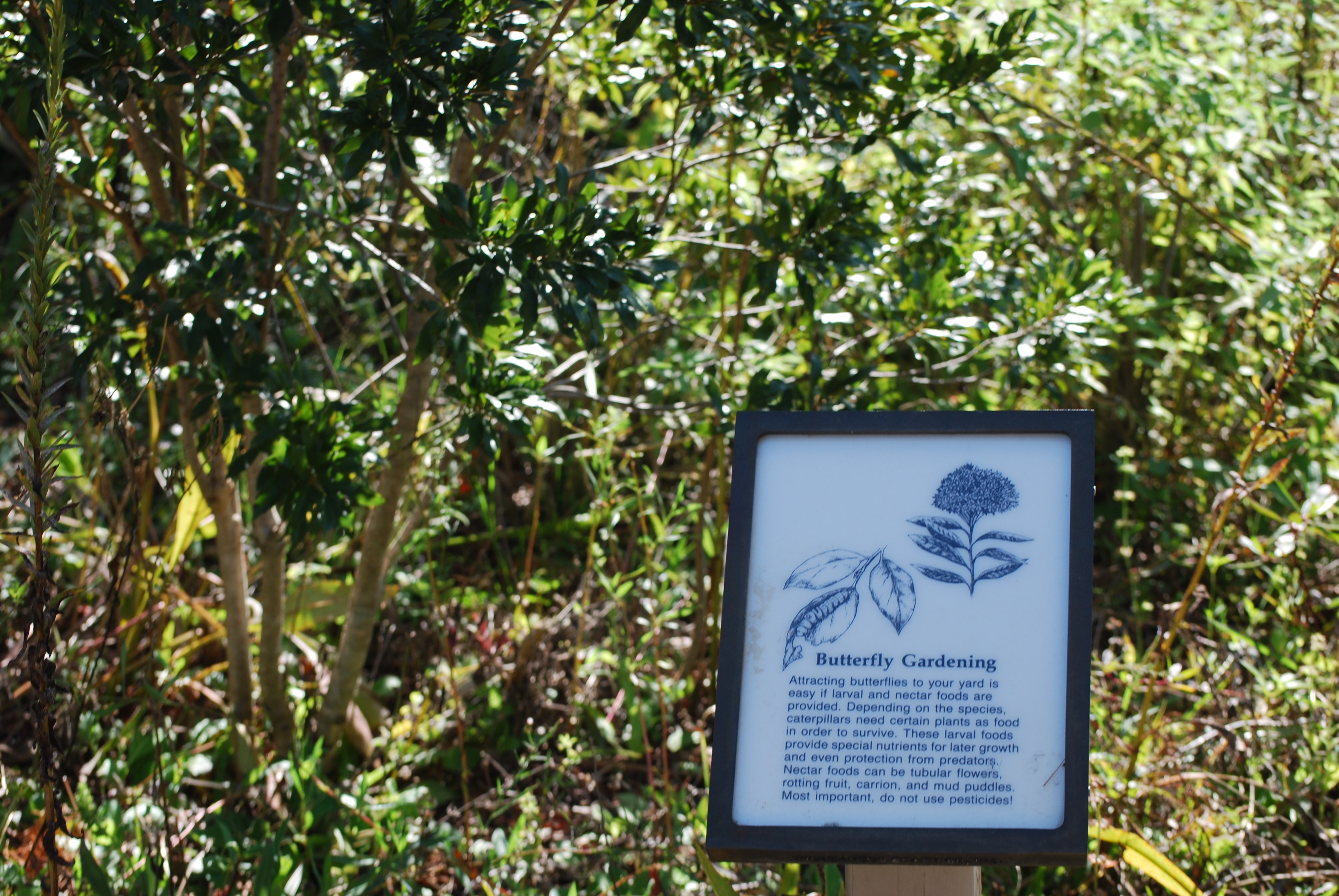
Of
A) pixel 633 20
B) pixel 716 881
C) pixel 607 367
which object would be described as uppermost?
pixel 633 20

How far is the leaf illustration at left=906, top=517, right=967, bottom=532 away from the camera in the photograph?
1317mm

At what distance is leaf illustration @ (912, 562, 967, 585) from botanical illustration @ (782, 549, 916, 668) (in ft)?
0.07

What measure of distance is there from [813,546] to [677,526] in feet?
4.89

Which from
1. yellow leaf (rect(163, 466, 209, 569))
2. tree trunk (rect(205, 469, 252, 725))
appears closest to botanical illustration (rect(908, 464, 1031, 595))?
tree trunk (rect(205, 469, 252, 725))

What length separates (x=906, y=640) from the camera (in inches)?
50.8

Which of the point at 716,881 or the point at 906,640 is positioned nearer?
the point at 906,640

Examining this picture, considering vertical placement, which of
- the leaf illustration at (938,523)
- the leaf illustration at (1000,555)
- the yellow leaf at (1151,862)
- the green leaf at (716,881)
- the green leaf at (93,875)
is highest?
the leaf illustration at (938,523)

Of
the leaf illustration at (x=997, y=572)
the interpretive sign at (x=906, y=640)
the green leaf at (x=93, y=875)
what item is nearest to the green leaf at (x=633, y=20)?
the interpretive sign at (x=906, y=640)

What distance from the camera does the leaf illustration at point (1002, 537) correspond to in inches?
51.6

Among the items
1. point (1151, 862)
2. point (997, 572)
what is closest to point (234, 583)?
point (997, 572)

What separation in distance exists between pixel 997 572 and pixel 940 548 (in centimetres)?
8

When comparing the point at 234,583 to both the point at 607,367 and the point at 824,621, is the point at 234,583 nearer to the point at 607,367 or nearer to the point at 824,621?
the point at 607,367

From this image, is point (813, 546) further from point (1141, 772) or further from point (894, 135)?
point (894, 135)

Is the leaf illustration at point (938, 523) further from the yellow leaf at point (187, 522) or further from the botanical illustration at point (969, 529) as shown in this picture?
the yellow leaf at point (187, 522)
